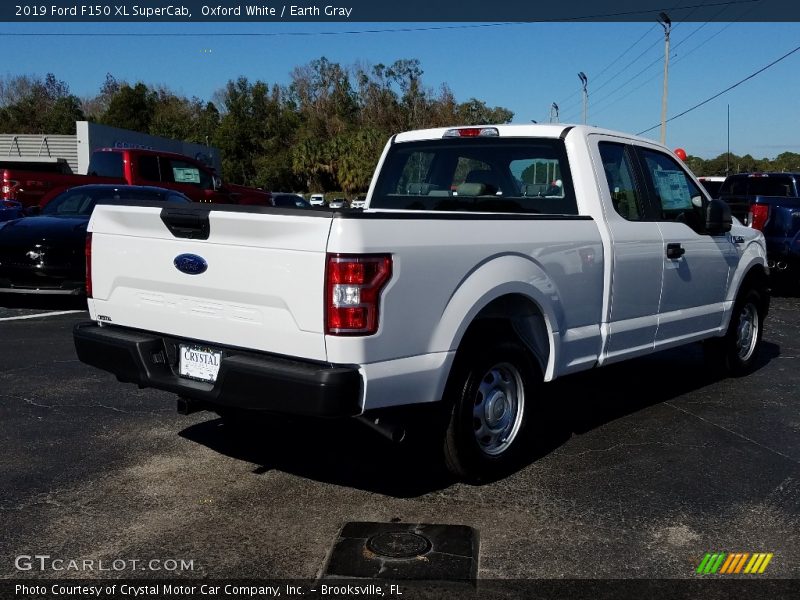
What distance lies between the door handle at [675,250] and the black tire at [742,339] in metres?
1.35

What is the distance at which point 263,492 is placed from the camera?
4422 millimetres

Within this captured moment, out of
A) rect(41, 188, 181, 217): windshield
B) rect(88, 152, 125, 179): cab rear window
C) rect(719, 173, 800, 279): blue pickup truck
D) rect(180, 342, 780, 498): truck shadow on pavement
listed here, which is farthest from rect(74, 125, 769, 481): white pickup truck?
rect(88, 152, 125, 179): cab rear window

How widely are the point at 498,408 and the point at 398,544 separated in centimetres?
117

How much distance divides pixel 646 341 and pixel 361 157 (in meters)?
70.1

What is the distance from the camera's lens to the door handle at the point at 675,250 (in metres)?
5.80

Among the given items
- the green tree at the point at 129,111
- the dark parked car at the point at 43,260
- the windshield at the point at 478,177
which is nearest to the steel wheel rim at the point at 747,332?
the windshield at the point at 478,177

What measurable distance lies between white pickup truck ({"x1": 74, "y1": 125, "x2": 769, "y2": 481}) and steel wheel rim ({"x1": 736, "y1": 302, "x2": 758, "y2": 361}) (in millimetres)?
1165

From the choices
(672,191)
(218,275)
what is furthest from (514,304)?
(672,191)

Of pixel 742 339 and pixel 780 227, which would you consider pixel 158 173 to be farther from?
pixel 742 339

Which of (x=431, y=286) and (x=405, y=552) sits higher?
(x=431, y=286)

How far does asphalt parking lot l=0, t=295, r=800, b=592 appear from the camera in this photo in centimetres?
368

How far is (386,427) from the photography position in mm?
3908

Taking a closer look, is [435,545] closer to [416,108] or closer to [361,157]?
[361,157]

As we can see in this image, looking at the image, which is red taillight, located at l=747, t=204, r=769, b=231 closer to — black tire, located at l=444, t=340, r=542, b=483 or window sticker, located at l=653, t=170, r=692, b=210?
window sticker, located at l=653, t=170, r=692, b=210
